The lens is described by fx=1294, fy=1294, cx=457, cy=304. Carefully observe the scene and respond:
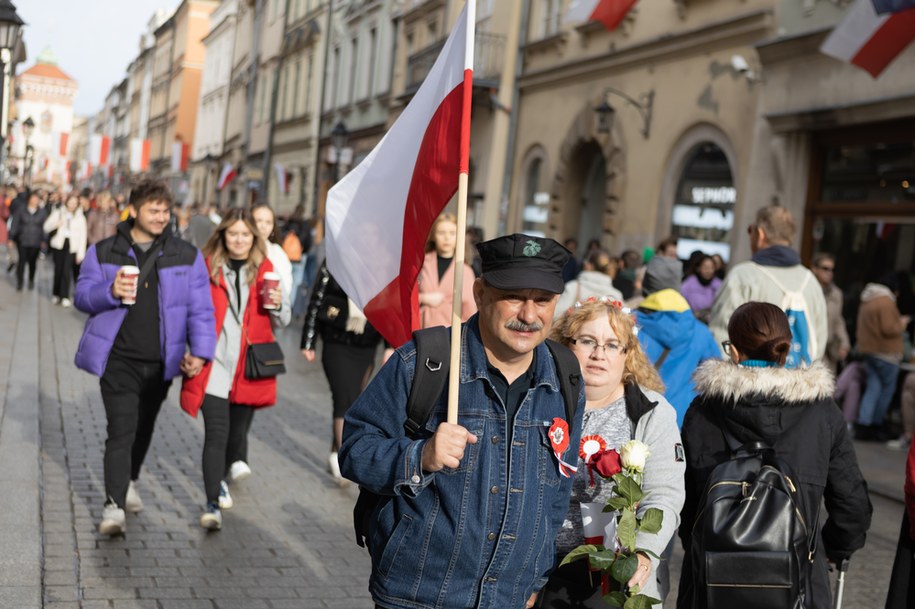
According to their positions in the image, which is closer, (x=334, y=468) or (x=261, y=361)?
(x=261, y=361)

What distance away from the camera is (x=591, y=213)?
22359 mm

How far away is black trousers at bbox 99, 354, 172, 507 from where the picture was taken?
21.9ft

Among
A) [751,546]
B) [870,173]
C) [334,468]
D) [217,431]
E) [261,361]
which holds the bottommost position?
[334,468]

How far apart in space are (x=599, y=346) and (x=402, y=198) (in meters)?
0.80

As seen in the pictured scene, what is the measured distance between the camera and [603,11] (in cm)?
1752

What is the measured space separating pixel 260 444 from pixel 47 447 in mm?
1614

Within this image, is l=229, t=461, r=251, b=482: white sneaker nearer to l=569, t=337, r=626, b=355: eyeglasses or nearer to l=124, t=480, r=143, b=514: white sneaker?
l=124, t=480, r=143, b=514: white sneaker

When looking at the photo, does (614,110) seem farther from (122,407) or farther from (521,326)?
(521,326)

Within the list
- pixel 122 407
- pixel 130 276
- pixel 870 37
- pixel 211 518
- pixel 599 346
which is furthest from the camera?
pixel 870 37

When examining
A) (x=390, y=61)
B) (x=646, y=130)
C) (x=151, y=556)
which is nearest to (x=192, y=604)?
(x=151, y=556)

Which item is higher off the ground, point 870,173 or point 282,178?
point 282,178

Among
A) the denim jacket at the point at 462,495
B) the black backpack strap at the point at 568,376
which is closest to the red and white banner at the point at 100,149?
the black backpack strap at the point at 568,376

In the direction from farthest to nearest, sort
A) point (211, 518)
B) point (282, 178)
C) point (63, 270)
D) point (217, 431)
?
point (282, 178) < point (63, 270) < point (217, 431) < point (211, 518)

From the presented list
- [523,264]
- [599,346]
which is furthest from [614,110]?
[523,264]
